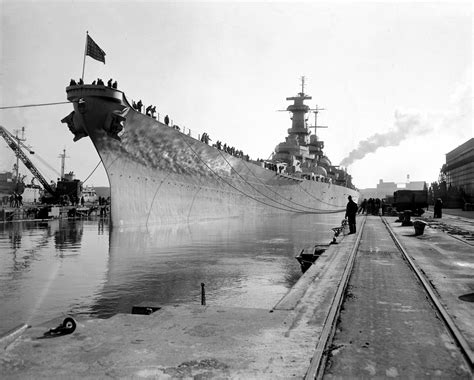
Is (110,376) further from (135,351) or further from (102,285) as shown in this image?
(102,285)

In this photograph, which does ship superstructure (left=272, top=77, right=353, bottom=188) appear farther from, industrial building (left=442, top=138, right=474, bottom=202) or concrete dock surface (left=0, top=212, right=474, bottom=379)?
concrete dock surface (left=0, top=212, right=474, bottom=379)

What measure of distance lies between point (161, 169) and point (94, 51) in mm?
6542

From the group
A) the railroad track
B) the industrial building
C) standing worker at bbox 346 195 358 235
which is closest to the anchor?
the railroad track

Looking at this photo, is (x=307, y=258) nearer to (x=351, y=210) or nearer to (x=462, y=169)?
(x=351, y=210)

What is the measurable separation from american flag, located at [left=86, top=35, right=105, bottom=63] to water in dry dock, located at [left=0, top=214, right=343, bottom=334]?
24.2ft

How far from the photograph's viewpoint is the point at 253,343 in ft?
12.7

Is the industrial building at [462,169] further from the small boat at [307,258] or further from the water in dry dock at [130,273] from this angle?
the small boat at [307,258]

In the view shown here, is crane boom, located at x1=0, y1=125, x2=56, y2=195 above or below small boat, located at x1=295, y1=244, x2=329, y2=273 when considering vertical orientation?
above

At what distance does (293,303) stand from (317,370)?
215 centimetres

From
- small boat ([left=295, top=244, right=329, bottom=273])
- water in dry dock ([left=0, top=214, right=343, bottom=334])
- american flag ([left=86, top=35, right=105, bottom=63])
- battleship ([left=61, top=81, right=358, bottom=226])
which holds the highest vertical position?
american flag ([left=86, top=35, right=105, bottom=63])

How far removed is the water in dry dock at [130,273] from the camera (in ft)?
23.4

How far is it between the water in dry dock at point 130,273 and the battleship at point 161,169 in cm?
381

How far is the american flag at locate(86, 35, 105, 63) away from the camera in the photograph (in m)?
17.8

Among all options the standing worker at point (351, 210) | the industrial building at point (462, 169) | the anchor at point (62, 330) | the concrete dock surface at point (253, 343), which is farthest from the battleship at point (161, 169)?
the industrial building at point (462, 169)
